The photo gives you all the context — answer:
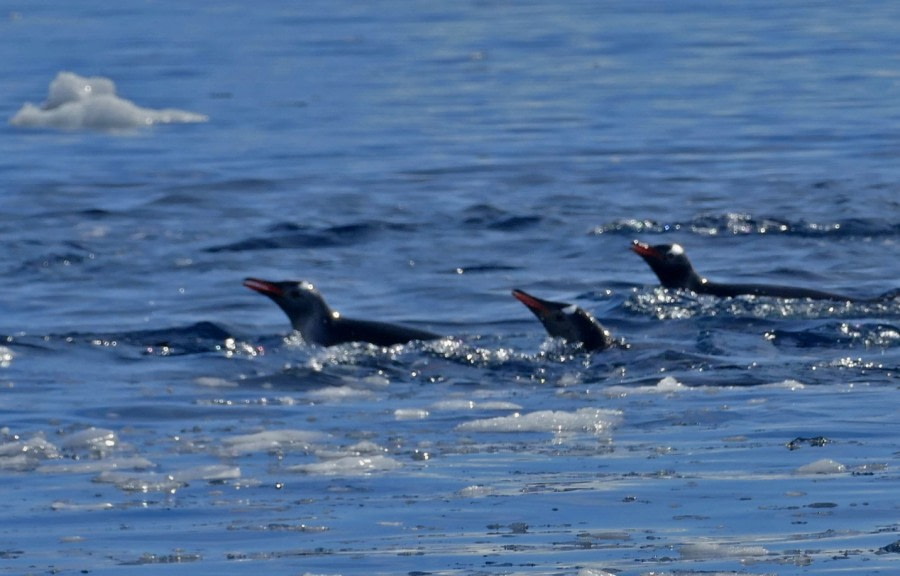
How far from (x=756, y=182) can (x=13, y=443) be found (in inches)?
427

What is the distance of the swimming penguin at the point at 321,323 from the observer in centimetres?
1134

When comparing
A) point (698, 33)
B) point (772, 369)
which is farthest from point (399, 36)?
point (772, 369)

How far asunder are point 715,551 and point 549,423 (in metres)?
2.52

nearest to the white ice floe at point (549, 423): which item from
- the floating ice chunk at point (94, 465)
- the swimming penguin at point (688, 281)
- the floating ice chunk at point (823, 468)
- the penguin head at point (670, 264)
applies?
the floating ice chunk at point (823, 468)

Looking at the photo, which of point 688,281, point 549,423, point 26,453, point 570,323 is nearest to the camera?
point 26,453

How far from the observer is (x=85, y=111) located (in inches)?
927

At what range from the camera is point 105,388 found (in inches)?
396

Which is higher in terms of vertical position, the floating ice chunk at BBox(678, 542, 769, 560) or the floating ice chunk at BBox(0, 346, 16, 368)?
the floating ice chunk at BBox(0, 346, 16, 368)

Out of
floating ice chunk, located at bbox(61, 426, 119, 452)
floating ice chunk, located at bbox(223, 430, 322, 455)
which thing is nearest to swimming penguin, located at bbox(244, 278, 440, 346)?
floating ice chunk, located at bbox(223, 430, 322, 455)

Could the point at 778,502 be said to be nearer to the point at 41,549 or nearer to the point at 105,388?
the point at 41,549

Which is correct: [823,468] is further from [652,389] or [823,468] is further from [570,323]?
[570,323]

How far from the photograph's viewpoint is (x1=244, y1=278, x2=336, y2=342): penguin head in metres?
11.9

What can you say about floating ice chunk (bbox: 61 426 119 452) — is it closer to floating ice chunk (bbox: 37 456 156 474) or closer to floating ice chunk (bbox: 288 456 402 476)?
floating ice chunk (bbox: 37 456 156 474)

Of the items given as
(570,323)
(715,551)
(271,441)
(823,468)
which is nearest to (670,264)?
(570,323)
